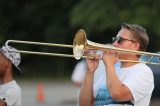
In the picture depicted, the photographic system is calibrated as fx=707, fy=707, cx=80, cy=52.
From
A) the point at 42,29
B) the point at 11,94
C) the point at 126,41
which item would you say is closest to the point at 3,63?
the point at 11,94

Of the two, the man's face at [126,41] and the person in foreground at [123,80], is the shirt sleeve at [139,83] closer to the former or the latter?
the person in foreground at [123,80]

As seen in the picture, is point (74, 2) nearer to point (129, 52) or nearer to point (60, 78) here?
point (60, 78)

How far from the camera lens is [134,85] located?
5.52 metres

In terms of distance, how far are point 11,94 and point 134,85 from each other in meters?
1.06

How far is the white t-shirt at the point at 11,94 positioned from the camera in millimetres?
5855

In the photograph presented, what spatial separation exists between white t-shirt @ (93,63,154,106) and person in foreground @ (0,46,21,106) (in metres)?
0.68

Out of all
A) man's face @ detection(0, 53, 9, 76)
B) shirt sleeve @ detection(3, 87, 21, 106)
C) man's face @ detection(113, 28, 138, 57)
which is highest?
man's face @ detection(113, 28, 138, 57)

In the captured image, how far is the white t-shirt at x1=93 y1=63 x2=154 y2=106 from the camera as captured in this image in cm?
554

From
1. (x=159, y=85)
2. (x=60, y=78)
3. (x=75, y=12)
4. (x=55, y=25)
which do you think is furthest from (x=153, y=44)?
(x=159, y=85)

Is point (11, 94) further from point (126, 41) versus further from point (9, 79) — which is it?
point (126, 41)

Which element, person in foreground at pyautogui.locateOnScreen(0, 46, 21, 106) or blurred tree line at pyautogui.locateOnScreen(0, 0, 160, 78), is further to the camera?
blurred tree line at pyautogui.locateOnScreen(0, 0, 160, 78)

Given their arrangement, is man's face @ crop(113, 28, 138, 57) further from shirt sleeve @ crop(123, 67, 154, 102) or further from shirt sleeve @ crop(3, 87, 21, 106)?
shirt sleeve @ crop(3, 87, 21, 106)

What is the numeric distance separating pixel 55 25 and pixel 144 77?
2737 centimetres

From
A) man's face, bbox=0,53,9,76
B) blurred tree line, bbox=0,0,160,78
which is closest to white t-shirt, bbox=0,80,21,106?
man's face, bbox=0,53,9,76
